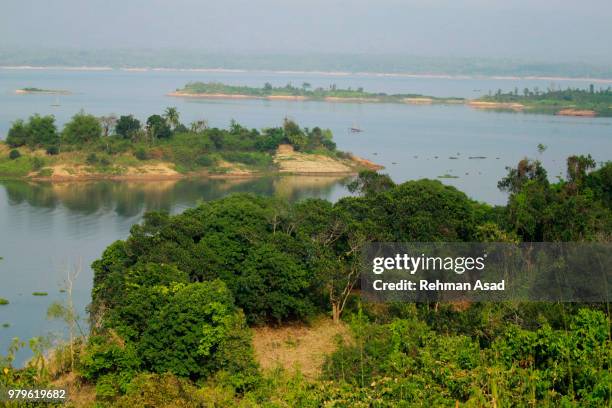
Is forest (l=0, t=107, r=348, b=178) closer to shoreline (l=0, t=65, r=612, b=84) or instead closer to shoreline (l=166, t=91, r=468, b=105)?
shoreline (l=166, t=91, r=468, b=105)

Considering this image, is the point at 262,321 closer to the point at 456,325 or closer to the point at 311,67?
the point at 456,325

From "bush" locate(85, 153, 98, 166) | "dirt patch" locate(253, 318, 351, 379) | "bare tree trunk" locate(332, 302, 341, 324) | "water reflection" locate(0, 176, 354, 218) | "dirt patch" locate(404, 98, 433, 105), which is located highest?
"bare tree trunk" locate(332, 302, 341, 324)

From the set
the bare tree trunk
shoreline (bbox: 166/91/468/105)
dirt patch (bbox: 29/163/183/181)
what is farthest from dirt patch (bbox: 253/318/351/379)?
shoreline (bbox: 166/91/468/105)

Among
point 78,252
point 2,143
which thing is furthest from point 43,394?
point 2,143

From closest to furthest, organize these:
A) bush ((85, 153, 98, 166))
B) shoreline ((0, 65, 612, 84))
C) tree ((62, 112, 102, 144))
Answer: bush ((85, 153, 98, 166)) → tree ((62, 112, 102, 144)) → shoreline ((0, 65, 612, 84))

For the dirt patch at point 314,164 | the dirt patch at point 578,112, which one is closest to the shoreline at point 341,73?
the dirt patch at point 578,112

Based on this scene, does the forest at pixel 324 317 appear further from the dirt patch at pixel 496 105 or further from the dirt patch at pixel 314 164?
the dirt patch at pixel 496 105

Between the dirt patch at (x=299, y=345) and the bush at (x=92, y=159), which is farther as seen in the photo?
the bush at (x=92, y=159)

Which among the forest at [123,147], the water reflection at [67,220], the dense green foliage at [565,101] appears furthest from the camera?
the dense green foliage at [565,101]
